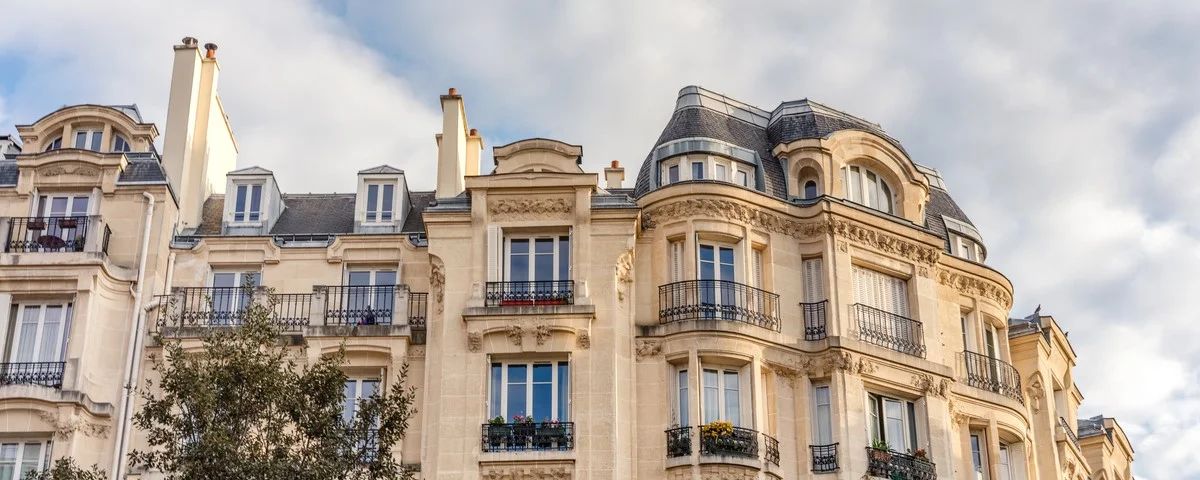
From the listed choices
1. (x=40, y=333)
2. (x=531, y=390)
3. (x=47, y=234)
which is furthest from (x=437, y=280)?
(x=47, y=234)

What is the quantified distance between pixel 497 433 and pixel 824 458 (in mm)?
6042

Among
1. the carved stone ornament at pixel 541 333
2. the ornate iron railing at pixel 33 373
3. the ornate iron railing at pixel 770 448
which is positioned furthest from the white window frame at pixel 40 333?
the ornate iron railing at pixel 770 448

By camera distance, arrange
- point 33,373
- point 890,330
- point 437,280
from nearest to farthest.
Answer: point 33,373 < point 437,280 < point 890,330

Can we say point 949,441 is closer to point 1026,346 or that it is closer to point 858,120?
point 1026,346

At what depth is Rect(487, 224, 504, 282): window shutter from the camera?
96.6ft

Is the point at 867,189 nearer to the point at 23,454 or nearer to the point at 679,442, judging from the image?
the point at 679,442

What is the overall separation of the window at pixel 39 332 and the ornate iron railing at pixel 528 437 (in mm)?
8155

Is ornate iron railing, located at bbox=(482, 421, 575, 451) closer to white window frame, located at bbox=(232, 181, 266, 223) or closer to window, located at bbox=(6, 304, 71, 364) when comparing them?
white window frame, located at bbox=(232, 181, 266, 223)

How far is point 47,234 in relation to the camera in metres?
30.3

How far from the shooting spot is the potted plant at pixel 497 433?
2778cm

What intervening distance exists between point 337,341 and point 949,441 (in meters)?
11.8

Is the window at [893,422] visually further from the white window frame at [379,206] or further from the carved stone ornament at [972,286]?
the white window frame at [379,206]

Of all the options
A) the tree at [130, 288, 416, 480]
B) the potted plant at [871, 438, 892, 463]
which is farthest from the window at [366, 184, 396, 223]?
the potted plant at [871, 438, 892, 463]

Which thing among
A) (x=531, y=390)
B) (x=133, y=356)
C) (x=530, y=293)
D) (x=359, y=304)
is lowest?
(x=531, y=390)
